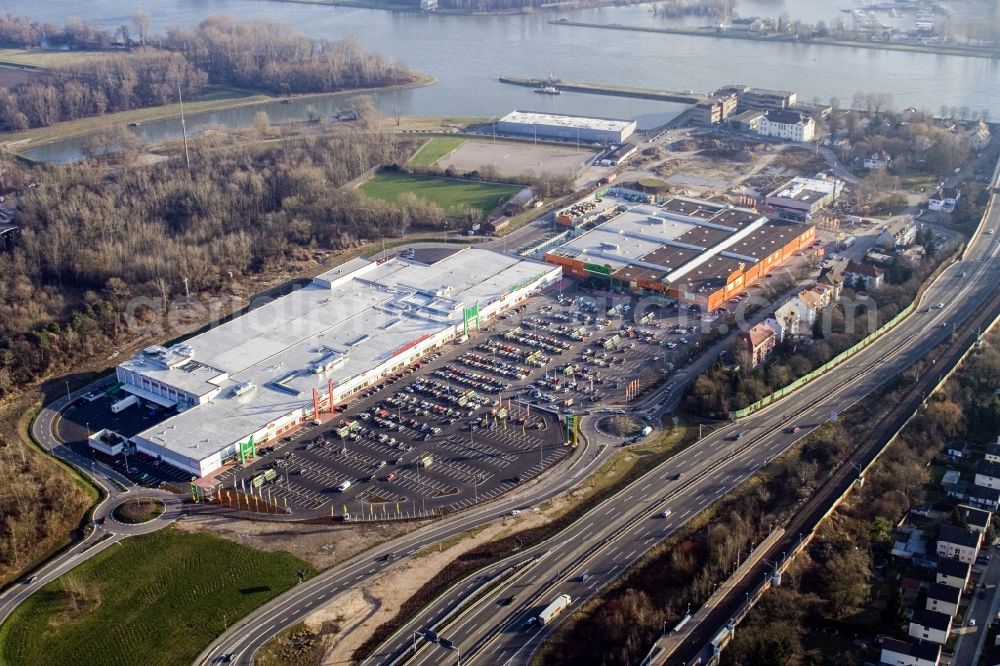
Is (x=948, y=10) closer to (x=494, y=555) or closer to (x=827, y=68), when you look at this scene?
(x=827, y=68)

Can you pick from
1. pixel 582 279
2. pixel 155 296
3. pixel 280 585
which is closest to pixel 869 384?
pixel 582 279

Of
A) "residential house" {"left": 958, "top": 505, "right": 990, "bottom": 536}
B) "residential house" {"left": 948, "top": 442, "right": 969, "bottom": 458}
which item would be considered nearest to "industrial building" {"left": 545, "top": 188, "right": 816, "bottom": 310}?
"residential house" {"left": 948, "top": 442, "right": 969, "bottom": 458}

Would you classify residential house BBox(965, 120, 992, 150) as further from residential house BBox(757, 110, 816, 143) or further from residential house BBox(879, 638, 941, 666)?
residential house BBox(879, 638, 941, 666)

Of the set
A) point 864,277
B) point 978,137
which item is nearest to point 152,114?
point 864,277

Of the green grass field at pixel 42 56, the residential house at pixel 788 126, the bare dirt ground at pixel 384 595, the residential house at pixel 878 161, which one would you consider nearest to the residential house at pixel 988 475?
the bare dirt ground at pixel 384 595

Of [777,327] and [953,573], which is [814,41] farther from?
[953,573]
